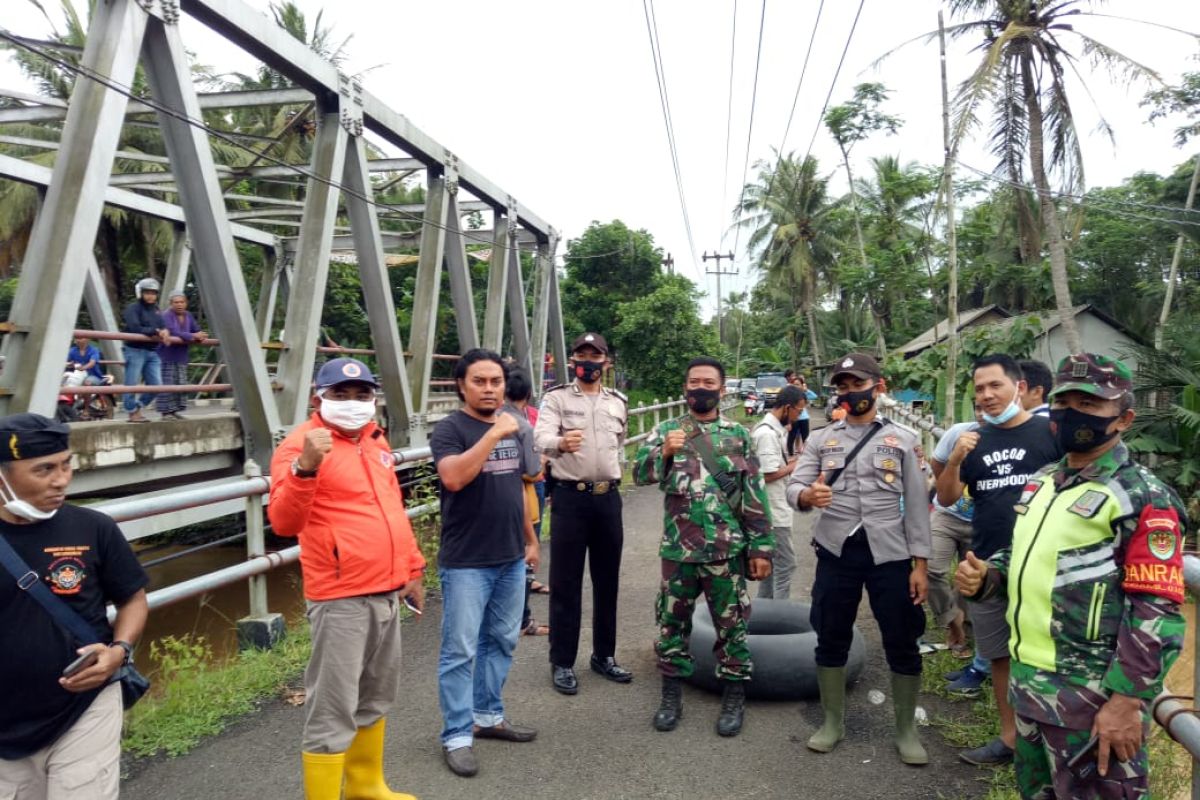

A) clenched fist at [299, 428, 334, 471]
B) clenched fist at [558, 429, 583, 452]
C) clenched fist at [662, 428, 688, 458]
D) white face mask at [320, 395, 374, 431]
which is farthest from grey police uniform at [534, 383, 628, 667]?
clenched fist at [299, 428, 334, 471]

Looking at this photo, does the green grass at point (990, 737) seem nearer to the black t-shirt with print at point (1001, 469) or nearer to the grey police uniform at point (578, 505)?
the black t-shirt with print at point (1001, 469)

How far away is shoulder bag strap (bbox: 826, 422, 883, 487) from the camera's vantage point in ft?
12.7

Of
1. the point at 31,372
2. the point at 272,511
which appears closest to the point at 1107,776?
the point at 272,511

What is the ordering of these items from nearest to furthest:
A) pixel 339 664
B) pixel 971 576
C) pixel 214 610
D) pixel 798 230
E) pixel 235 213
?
pixel 971 576 < pixel 339 664 < pixel 214 610 < pixel 235 213 < pixel 798 230

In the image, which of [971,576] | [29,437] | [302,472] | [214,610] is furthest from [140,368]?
[971,576]

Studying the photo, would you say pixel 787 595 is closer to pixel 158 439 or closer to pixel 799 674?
pixel 799 674

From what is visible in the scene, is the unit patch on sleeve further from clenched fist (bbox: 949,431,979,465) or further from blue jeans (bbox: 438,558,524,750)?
blue jeans (bbox: 438,558,524,750)

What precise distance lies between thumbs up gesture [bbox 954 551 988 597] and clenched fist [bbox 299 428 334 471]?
222cm

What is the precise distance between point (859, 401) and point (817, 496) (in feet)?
1.66

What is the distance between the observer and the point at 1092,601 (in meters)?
2.41

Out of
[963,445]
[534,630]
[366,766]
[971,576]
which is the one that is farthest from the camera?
[534,630]

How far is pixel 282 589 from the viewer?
9.94 metres

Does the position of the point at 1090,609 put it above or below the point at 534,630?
above

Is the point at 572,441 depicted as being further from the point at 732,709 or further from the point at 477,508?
the point at 732,709
